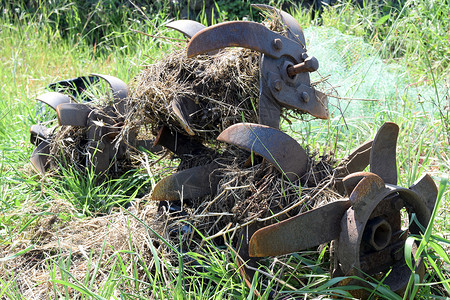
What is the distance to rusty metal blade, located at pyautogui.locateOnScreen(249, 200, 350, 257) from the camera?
168cm

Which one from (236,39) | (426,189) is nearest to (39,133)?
(236,39)

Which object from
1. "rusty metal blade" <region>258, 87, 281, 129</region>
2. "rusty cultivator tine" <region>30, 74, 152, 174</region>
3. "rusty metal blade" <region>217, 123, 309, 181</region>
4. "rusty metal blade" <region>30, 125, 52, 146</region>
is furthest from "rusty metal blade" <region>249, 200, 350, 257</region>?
"rusty metal blade" <region>30, 125, 52, 146</region>

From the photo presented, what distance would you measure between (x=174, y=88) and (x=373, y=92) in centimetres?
178

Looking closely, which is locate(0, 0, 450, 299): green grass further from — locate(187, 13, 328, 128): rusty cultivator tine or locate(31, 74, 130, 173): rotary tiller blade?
locate(187, 13, 328, 128): rusty cultivator tine

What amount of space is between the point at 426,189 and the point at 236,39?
0.92m

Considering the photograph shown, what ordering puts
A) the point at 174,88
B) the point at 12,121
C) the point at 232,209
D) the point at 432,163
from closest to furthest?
the point at 232,209 → the point at 174,88 → the point at 432,163 → the point at 12,121

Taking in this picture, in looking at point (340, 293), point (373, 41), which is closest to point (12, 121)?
point (340, 293)

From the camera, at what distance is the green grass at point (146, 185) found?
1.85 m

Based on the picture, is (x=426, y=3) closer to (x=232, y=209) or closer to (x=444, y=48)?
(x=444, y=48)

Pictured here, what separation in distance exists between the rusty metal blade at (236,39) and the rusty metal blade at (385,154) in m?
0.56

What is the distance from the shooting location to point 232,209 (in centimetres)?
200

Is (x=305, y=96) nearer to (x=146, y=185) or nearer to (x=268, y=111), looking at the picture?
(x=268, y=111)

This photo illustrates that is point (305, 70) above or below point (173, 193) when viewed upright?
above

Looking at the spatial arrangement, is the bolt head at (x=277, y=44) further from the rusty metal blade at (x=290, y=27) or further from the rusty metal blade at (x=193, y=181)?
the rusty metal blade at (x=193, y=181)
